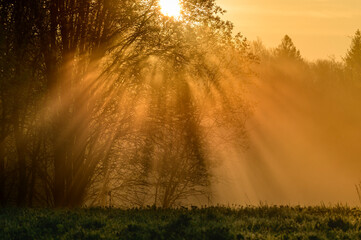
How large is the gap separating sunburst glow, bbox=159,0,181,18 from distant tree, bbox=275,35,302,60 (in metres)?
44.0

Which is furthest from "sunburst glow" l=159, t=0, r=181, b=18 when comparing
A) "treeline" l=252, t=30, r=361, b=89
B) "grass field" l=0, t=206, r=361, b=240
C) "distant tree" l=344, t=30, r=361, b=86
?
"distant tree" l=344, t=30, r=361, b=86

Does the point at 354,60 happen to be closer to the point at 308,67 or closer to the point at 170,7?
the point at 308,67

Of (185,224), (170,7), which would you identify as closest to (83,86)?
(170,7)

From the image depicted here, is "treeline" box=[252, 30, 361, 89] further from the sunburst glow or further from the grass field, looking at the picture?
the grass field

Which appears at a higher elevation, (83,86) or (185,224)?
(83,86)

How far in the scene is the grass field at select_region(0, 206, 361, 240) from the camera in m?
8.61

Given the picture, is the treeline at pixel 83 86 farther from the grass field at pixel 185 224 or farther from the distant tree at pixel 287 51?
the distant tree at pixel 287 51

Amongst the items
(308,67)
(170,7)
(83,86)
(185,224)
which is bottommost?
(185,224)

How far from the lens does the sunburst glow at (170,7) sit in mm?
17641

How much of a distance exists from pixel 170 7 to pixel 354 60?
48998 millimetres

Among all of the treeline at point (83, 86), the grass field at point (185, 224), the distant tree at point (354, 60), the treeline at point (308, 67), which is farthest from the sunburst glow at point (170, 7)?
the distant tree at point (354, 60)

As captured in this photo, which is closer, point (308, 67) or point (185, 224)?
point (185, 224)

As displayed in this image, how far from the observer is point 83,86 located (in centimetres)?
1655

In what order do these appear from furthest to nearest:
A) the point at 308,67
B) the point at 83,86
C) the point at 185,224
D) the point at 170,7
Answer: the point at 308,67 < the point at 170,7 < the point at 83,86 < the point at 185,224
